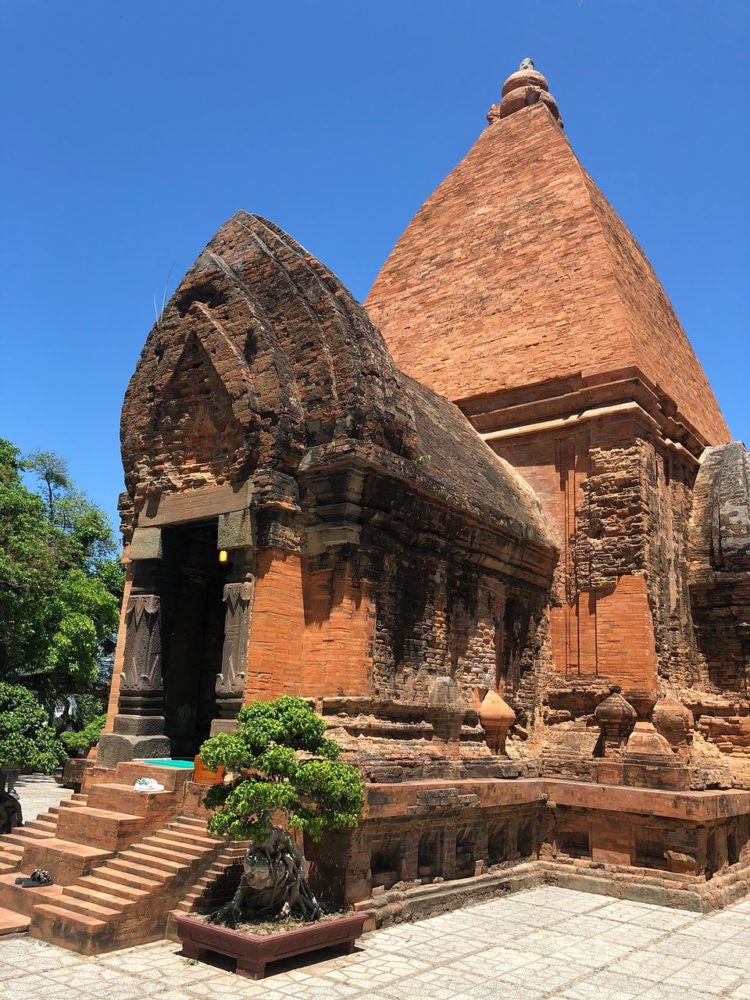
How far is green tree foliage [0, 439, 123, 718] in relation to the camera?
17922 millimetres

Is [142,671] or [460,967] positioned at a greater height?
[142,671]

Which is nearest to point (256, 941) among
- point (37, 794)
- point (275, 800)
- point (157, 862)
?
point (275, 800)

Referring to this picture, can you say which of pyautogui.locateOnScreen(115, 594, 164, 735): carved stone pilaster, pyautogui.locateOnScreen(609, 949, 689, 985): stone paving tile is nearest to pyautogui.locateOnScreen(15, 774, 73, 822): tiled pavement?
pyautogui.locateOnScreen(115, 594, 164, 735): carved stone pilaster

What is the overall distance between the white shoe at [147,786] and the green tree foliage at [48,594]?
939 cm

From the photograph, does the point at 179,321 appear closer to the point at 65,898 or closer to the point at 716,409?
the point at 65,898

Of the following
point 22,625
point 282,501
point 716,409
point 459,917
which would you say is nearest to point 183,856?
point 459,917

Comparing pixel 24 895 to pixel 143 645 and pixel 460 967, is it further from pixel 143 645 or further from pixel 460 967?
pixel 460 967

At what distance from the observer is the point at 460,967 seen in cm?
730

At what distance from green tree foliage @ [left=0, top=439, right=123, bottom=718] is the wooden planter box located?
38.3ft

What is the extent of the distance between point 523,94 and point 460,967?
18.5m

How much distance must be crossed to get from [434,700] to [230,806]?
382 cm

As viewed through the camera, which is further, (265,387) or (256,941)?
(265,387)

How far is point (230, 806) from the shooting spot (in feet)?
23.6

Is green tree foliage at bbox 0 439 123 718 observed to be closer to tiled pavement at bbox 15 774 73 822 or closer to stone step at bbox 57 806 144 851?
tiled pavement at bbox 15 774 73 822
